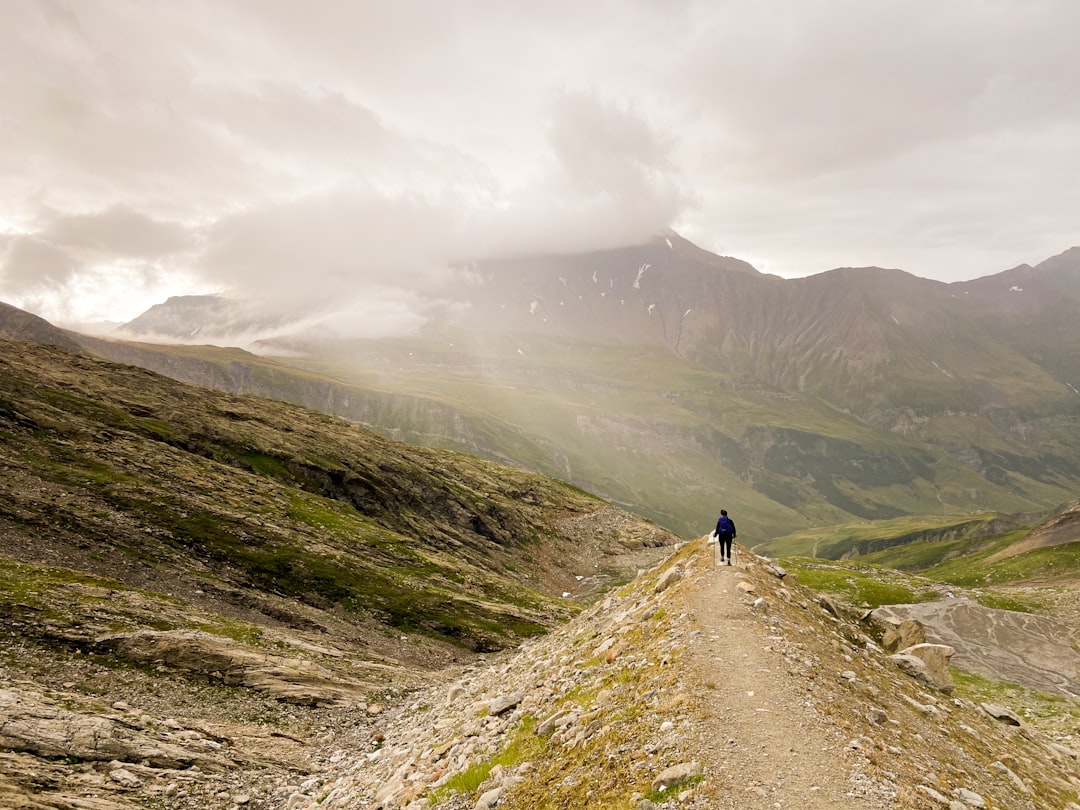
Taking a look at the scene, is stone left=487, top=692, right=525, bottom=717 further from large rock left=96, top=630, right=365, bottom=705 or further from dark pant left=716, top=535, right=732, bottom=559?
large rock left=96, top=630, right=365, bottom=705

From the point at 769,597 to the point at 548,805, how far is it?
45.8 feet

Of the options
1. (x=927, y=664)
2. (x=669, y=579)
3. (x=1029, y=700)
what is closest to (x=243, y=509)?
(x=669, y=579)

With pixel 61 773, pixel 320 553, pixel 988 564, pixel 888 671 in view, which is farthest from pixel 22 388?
pixel 988 564

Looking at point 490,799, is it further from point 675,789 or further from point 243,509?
point 243,509

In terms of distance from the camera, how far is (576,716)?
17828 mm

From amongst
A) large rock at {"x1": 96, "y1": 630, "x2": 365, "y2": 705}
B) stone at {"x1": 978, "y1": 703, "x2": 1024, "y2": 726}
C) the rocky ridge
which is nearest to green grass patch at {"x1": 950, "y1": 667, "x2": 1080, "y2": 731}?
stone at {"x1": 978, "y1": 703, "x2": 1024, "y2": 726}

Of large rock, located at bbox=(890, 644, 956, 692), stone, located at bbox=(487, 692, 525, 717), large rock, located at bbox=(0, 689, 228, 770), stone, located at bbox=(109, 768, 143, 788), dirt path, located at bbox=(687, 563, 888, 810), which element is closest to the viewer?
dirt path, located at bbox=(687, 563, 888, 810)

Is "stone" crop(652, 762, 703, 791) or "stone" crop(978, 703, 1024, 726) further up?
"stone" crop(652, 762, 703, 791)

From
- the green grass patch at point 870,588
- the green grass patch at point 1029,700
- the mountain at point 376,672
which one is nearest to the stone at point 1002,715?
the mountain at point 376,672

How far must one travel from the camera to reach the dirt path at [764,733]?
478 inches

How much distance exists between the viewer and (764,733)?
14.2 m

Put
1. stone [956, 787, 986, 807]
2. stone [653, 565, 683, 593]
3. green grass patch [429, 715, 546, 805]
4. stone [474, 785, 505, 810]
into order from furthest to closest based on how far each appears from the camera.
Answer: stone [653, 565, 683, 593], green grass patch [429, 715, 546, 805], stone [474, 785, 505, 810], stone [956, 787, 986, 807]

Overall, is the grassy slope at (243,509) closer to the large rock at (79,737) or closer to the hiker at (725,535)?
the large rock at (79,737)

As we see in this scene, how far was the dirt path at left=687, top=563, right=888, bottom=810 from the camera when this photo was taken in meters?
12.1
